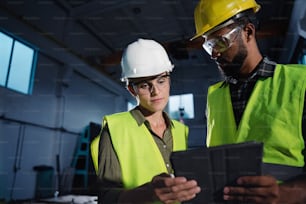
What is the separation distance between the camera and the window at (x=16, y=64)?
3.27m

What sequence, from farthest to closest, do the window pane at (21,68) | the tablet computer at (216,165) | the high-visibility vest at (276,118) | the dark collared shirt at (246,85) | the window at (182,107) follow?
the window at (182,107)
the window pane at (21,68)
the dark collared shirt at (246,85)
the high-visibility vest at (276,118)
the tablet computer at (216,165)

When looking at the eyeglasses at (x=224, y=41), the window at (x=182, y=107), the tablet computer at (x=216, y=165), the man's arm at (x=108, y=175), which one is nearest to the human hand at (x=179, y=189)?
the tablet computer at (x=216, y=165)

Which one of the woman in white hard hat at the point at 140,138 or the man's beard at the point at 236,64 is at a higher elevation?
the man's beard at the point at 236,64

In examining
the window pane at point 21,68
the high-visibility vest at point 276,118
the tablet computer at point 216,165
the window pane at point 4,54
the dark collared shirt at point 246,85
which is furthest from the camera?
the window pane at point 21,68

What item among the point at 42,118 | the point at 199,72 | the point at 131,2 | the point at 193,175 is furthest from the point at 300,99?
the point at 199,72

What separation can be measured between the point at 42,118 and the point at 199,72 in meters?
3.63

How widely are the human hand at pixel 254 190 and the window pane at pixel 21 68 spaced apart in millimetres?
3589

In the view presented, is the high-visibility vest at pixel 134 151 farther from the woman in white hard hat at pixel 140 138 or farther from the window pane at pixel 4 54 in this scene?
the window pane at pixel 4 54

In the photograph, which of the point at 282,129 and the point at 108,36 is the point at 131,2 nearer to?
the point at 108,36

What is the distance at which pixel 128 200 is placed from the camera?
2.15ft

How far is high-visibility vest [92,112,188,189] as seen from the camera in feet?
2.46

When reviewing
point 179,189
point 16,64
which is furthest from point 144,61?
point 16,64

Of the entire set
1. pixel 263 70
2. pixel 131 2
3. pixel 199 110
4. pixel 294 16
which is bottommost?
pixel 263 70

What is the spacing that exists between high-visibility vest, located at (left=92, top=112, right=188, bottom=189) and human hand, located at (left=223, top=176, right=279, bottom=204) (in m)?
0.28
